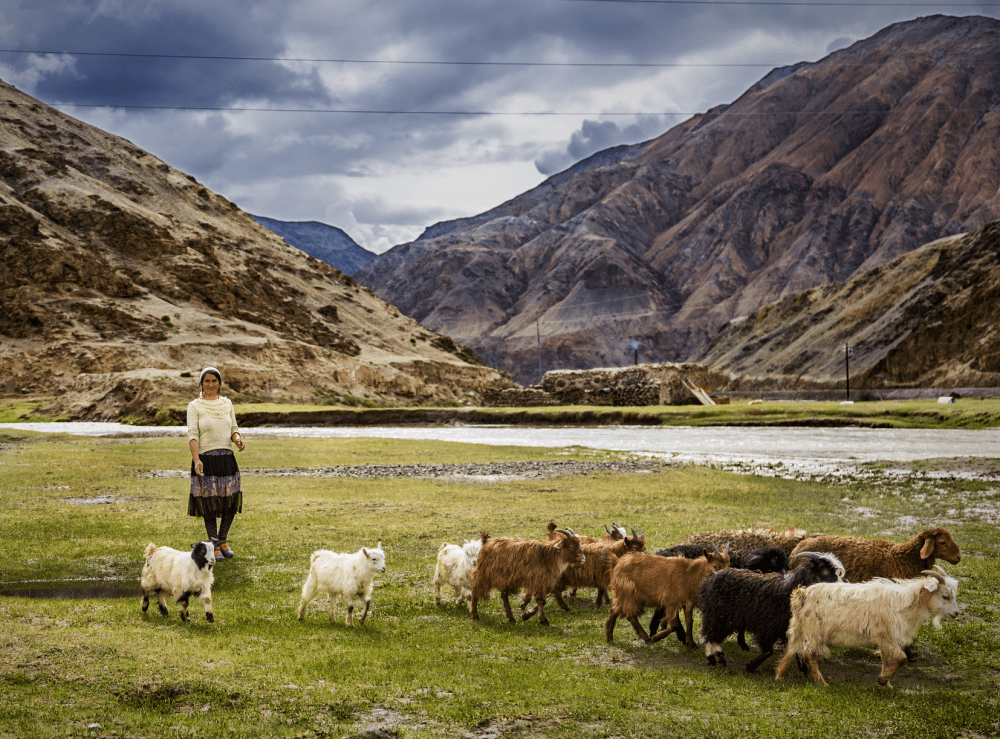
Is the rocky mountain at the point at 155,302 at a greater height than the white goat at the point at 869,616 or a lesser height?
greater

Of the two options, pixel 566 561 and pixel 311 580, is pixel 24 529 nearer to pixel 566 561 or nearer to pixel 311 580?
pixel 311 580

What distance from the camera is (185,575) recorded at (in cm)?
856

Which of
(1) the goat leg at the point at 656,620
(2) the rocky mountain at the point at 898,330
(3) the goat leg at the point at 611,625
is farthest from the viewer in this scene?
(2) the rocky mountain at the point at 898,330

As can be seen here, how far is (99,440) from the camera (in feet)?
131

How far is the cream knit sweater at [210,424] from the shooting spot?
38.5 feet

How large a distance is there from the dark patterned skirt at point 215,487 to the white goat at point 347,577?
369 cm

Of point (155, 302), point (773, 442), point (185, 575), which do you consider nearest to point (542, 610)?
point (185, 575)

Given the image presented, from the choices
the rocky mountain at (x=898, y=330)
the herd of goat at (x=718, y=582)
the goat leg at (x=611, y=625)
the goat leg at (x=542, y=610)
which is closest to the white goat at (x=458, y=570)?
the herd of goat at (x=718, y=582)

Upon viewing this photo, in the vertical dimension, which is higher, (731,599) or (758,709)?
(731,599)

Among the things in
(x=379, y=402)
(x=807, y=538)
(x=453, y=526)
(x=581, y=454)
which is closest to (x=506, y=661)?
(x=807, y=538)

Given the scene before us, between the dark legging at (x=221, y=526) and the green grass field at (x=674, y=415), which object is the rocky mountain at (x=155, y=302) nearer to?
the green grass field at (x=674, y=415)

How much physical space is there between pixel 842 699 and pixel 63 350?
8526 cm

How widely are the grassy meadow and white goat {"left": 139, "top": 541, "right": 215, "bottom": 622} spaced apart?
1.07ft

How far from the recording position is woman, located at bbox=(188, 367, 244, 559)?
1173 cm
